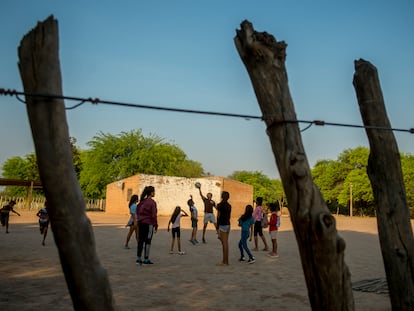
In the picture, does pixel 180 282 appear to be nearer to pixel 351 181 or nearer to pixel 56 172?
pixel 56 172

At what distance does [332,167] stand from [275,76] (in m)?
60.2

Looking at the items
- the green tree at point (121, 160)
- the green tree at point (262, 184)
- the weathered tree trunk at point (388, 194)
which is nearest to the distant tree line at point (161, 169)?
the green tree at point (121, 160)

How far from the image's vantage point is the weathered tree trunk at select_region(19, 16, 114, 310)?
2652mm

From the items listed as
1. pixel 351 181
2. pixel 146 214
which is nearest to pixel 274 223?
pixel 146 214

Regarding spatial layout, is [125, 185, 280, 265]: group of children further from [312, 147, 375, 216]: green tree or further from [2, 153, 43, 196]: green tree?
[2, 153, 43, 196]: green tree

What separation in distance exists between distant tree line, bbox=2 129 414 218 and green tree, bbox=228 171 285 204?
14232mm

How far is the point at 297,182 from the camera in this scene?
10.1 ft

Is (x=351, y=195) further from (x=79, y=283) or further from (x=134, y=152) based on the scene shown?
(x=79, y=283)

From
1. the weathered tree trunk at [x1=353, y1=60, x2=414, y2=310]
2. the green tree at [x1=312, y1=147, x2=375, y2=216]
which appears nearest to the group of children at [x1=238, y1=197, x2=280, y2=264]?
the weathered tree trunk at [x1=353, y1=60, x2=414, y2=310]

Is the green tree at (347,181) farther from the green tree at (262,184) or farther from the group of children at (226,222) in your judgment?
the group of children at (226,222)

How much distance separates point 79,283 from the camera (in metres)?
2.67

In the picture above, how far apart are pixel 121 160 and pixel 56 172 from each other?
155 ft

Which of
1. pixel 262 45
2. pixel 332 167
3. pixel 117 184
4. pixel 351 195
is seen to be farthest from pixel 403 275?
pixel 332 167

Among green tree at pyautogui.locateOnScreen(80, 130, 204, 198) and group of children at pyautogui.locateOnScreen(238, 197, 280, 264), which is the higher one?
green tree at pyautogui.locateOnScreen(80, 130, 204, 198)
